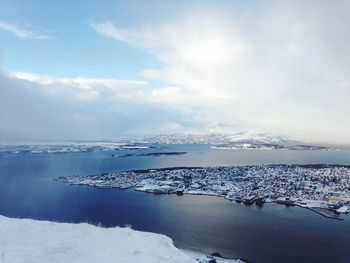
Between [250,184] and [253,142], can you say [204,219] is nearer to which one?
[250,184]

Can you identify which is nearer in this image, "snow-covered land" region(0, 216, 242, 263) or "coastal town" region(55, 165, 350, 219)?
"snow-covered land" region(0, 216, 242, 263)

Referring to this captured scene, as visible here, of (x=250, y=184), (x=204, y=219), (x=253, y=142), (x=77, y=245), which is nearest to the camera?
(x=77, y=245)

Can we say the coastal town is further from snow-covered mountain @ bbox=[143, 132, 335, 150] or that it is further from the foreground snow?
snow-covered mountain @ bbox=[143, 132, 335, 150]

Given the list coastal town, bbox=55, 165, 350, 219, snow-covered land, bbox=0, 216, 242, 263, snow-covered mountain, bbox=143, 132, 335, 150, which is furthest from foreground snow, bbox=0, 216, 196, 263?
snow-covered mountain, bbox=143, 132, 335, 150

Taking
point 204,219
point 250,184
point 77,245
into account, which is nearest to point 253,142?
point 250,184

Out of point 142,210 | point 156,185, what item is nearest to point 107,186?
point 156,185
